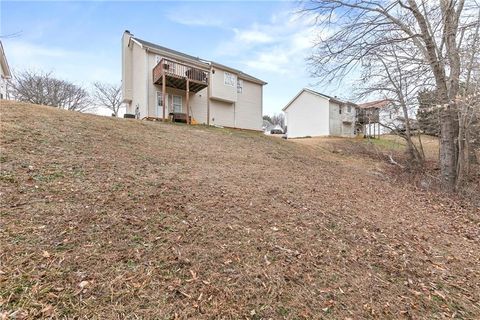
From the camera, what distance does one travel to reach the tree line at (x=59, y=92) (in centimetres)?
2283

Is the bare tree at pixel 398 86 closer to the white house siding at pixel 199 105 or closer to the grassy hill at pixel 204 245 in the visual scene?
the grassy hill at pixel 204 245

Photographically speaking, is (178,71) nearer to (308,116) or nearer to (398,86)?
(398,86)

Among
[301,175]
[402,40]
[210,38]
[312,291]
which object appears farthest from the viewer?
[210,38]

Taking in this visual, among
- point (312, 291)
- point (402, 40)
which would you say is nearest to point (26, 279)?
point (312, 291)

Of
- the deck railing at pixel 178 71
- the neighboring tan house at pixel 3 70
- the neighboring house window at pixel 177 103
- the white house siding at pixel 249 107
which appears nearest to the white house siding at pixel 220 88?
the white house siding at pixel 249 107

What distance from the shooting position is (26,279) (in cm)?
204

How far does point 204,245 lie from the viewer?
2906 millimetres

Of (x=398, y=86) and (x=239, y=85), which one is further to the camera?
(x=239, y=85)

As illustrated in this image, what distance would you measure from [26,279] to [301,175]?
6.11 meters

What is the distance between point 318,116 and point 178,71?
58.8ft

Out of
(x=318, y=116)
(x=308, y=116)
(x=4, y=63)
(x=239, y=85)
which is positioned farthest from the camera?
(x=308, y=116)

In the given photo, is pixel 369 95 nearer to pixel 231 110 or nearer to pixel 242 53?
pixel 242 53

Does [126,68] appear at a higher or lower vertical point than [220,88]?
higher

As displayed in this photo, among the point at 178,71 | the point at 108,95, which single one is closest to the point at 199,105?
the point at 178,71
